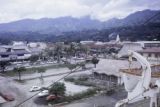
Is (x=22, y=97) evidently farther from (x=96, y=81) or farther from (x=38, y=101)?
(x=96, y=81)

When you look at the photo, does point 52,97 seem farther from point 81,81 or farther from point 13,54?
point 13,54

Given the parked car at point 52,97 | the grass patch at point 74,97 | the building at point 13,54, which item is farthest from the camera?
the building at point 13,54

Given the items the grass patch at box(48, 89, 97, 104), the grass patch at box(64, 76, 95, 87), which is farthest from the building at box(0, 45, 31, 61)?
the grass patch at box(48, 89, 97, 104)

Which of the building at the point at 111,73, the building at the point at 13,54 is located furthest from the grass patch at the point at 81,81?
the building at the point at 13,54

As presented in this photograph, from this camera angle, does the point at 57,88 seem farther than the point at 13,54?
No

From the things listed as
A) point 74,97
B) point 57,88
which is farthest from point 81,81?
point 57,88

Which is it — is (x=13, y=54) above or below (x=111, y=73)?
above

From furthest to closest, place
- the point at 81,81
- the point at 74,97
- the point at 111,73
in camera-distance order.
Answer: the point at 81,81
the point at 111,73
the point at 74,97

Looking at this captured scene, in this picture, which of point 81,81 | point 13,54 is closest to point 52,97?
point 81,81

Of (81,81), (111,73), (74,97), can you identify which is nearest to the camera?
(74,97)

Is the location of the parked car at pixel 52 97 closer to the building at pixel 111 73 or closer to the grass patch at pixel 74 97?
the grass patch at pixel 74 97

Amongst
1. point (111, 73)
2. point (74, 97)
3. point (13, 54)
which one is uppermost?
point (13, 54)
